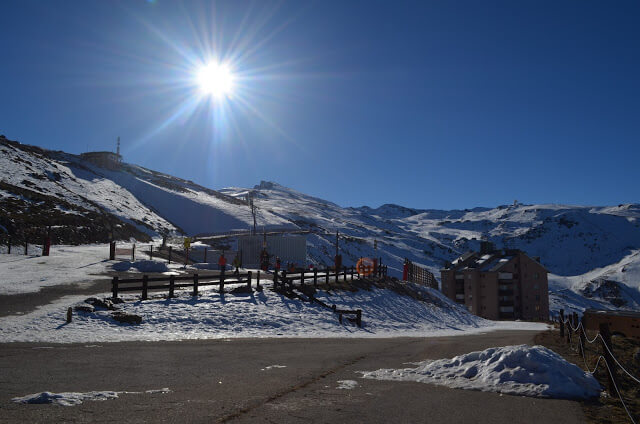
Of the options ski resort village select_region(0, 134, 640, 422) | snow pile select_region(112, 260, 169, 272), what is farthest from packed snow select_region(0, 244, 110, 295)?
snow pile select_region(112, 260, 169, 272)

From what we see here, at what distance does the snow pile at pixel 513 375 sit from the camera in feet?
28.2

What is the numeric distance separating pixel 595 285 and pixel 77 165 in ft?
676

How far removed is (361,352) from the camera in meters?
14.7

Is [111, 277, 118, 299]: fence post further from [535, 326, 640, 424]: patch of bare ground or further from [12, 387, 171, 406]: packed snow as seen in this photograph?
[535, 326, 640, 424]: patch of bare ground

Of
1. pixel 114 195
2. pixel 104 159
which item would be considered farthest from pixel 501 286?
pixel 104 159

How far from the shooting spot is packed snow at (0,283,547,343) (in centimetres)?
1647

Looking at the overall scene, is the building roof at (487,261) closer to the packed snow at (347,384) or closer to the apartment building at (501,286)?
the apartment building at (501,286)

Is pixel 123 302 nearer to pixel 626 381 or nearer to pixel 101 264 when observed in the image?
pixel 101 264

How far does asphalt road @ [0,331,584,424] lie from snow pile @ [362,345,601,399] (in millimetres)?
405

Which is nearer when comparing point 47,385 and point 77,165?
point 47,385

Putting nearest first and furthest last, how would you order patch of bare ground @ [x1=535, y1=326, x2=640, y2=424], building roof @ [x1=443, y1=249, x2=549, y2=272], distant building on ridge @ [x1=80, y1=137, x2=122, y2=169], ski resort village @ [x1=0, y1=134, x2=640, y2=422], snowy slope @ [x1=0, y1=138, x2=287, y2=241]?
patch of bare ground @ [x1=535, y1=326, x2=640, y2=424] → ski resort village @ [x1=0, y1=134, x2=640, y2=422] → snowy slope @ [x1=0, y1=138, x2=287, y2=241] → building roof @ [x1=443, y1=249, x2=549, y2=272] → distant building on ridge @ [x1=80, y1=137, x2=122, y2=169]

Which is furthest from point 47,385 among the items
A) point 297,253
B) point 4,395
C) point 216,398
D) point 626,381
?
point 297,253

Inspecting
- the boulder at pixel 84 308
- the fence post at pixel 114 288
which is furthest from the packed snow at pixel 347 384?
the fence post at pixel 114 288

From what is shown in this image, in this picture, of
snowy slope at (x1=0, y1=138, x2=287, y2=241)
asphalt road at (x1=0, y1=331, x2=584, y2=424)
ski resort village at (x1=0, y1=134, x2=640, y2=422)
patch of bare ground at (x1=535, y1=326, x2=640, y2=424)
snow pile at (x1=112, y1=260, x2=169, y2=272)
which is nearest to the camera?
asphalt road at (x1=0, y1=331, x2=584, y2=424)
